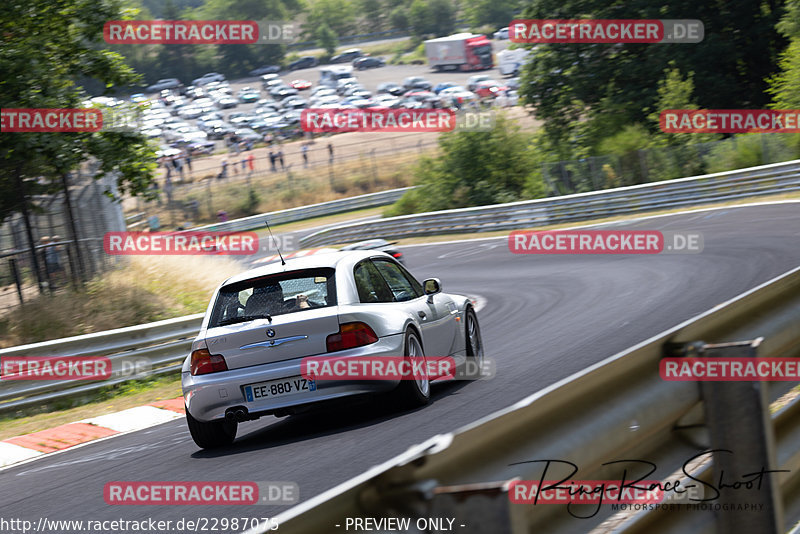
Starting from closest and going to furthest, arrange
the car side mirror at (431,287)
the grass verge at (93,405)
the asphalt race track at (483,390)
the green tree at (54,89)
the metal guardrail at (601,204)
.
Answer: the asphalt race track at (483,390)
the car side mirror at (431,287)
the grass verge at (93,405)
the green tree at (54,89)
the metal guardrail at (601,204)

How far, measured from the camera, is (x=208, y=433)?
806 centimetres

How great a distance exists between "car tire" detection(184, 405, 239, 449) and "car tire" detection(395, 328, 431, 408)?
1.40 meters

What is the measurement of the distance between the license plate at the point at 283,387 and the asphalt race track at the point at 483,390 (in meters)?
0.41

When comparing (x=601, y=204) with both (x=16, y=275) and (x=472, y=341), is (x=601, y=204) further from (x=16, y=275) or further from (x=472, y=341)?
(x=472, y=341)

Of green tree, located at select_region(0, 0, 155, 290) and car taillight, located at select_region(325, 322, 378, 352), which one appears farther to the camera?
green tree, located at select_region(0, 0, 155, 290)

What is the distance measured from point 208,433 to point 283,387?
0.89 meters

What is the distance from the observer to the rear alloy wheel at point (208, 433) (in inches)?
315

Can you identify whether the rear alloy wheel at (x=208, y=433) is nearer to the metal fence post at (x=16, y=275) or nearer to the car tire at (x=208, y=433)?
the car tire at (x=208, y=433)

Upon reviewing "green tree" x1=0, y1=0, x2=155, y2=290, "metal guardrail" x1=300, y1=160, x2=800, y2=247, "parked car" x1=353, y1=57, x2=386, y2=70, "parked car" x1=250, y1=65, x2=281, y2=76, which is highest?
"parked car" x1=250, y1=65, x2=281, y2=76

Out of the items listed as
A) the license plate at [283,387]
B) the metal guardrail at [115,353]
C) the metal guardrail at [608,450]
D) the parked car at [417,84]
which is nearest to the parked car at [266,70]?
the parked car at [417,84]

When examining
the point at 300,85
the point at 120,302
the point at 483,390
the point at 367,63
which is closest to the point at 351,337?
the point at 483,390

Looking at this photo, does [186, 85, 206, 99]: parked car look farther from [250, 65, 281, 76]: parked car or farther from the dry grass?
the dry grass

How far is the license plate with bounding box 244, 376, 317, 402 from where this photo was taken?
25.0ft

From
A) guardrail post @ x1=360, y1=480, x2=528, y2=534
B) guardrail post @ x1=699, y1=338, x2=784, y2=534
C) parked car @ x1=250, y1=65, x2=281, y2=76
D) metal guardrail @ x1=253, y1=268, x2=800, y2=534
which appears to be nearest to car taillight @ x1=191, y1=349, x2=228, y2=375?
metal guardrail @ x1=253, y1=268, x2=800, y2=534
